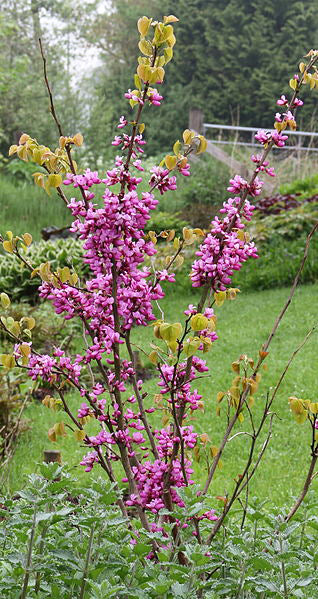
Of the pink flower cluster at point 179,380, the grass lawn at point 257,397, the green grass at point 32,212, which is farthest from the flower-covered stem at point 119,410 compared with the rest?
the green grass at point 32,212

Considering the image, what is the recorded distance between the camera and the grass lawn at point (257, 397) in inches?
154

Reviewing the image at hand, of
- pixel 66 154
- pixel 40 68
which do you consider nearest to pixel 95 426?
pixel 66 154

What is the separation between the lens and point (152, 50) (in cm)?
180

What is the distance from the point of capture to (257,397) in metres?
5.13

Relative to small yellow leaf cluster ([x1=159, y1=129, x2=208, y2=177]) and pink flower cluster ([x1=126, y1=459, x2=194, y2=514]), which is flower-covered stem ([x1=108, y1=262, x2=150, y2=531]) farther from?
small yellow leaf cluster ([x1=159, y1=129, x2=208, y2=177])

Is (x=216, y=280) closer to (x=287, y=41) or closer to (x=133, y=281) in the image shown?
(x=133, y=281)

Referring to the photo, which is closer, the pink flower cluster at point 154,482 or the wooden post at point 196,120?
the pink flower cluster at point 154,482

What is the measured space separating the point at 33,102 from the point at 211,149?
5352 mm

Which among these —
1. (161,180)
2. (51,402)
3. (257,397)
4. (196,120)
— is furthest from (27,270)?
(196,120)

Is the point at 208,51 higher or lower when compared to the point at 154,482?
higher

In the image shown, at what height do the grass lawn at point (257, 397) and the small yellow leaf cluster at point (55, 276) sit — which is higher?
the small yellow leaf cluster at point (55, 276)

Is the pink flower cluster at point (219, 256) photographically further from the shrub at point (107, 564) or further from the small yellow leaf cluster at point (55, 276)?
the shrub at point (107, 564)

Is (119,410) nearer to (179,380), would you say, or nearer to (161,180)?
(179,380)

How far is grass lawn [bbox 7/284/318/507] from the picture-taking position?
391 centimetres
